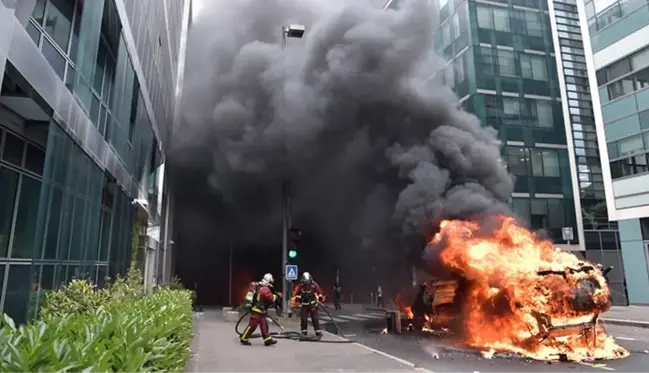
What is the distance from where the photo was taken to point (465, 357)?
783 cm

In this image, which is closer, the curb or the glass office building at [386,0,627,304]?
the curb

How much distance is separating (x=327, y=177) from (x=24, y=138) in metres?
10.9

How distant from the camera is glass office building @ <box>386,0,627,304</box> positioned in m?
24.5

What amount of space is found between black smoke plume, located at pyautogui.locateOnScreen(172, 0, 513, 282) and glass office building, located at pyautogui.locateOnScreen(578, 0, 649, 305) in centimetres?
678

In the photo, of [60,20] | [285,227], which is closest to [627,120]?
[285,227]

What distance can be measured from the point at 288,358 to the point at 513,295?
14.4 ft

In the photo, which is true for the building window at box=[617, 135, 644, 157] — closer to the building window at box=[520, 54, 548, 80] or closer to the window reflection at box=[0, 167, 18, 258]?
the building window at box=[520, 54, 548, 80]

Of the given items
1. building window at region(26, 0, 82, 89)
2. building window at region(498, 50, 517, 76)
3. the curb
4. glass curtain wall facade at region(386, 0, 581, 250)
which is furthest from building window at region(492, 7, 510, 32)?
building window at region(26, 0, 82, 89)

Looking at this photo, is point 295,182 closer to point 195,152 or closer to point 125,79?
point 195,152

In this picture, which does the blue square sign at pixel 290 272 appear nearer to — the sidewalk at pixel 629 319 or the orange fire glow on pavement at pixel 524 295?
the orange fire glow on pavement at pixel 524 295

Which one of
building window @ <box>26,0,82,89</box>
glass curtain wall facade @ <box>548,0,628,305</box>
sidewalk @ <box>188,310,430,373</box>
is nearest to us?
sidewalk @ <box>188,310,430,373</box>

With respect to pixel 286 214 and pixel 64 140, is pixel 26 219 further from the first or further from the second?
pixel 286 214

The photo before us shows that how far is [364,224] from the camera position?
1519cm

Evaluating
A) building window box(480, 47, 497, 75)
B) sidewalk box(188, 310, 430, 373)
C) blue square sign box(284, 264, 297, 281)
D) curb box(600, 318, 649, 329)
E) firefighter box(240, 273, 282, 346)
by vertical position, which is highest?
building window box(480, 47, 497, 75)
